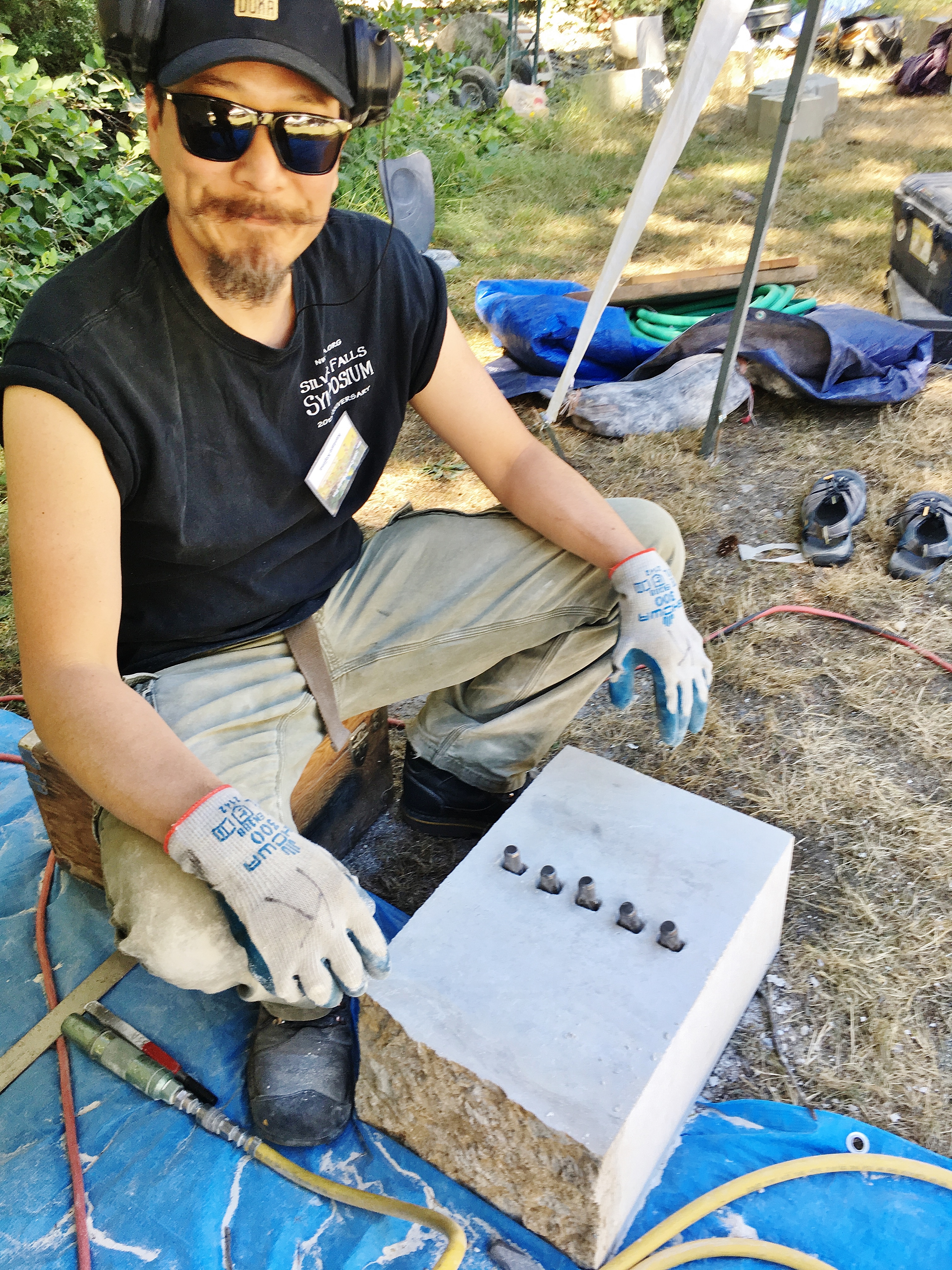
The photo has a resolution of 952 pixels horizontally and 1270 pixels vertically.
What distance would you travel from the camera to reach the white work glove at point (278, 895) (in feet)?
4.29

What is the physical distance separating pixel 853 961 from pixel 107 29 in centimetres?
211

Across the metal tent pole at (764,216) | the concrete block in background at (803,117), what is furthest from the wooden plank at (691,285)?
the concrete block in background at (803,117)

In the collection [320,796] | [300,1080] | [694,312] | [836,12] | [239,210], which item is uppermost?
[836,12]

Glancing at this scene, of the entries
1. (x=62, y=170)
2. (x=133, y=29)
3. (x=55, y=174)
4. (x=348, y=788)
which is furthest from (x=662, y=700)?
(x=62, y=170)

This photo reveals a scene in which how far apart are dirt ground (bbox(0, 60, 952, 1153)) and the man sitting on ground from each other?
1.83 ft

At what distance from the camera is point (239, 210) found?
151 cm

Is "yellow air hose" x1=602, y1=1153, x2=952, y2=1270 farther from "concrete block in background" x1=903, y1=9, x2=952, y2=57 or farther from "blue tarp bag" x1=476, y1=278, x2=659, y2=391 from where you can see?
"concrete block in background" x1=903, y1=9, x2=952, y2=57

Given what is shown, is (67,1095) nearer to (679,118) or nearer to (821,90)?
(679,118)

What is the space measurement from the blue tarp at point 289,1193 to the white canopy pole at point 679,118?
2353mm

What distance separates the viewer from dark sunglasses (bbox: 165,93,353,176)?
1397 mm

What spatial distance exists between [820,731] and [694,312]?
110 inches

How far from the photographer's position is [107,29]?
4.49ft

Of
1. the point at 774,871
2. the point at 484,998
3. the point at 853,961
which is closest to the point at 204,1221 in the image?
the point at 484,998

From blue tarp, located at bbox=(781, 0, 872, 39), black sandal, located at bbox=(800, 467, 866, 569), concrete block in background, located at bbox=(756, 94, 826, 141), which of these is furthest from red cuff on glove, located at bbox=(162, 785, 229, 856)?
blue tarp, located at bbox=(781, 0, 872, 39)
